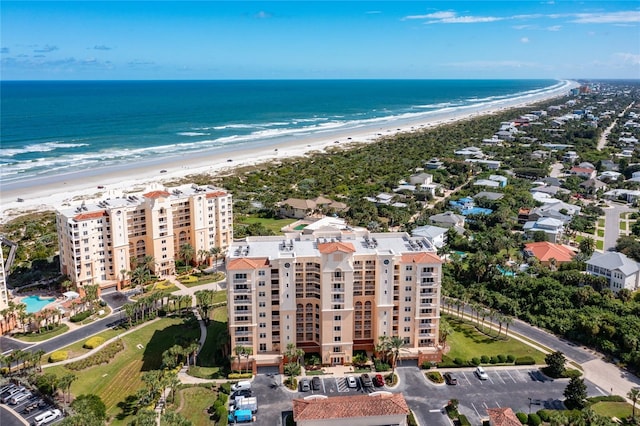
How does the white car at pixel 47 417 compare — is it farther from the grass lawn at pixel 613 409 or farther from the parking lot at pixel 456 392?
the grass lawn at pixel 613 409

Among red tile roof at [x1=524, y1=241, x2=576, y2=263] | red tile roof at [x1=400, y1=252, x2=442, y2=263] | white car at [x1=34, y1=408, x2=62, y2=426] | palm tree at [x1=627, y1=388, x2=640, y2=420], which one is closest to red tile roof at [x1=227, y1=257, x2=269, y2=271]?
red tile roof at [x1=400, y1=252, x2=442, y2=263]

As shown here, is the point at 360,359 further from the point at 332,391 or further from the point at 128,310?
the point at 128,310

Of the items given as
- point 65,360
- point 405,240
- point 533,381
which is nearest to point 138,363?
point 65,360

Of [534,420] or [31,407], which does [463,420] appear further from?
[31,407]

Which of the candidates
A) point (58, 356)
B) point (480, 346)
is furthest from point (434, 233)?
point (58, 356)

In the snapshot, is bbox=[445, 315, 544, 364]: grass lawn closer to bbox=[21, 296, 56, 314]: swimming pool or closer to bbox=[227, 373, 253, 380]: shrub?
bbox=[227, 373, 253, 380]: shrub
